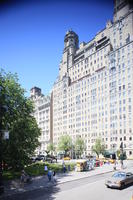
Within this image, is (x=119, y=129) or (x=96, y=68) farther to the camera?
(x=96, y=68)

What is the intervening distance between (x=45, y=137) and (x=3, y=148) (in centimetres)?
10874

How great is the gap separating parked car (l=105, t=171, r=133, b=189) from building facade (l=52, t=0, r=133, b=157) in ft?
194

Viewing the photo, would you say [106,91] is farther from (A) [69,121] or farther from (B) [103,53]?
(A) [69,121]

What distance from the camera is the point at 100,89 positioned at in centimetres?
9419

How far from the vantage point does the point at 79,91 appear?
106 m

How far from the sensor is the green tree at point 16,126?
26.2 meters

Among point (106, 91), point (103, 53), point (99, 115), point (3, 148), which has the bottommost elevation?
point (3, 148)

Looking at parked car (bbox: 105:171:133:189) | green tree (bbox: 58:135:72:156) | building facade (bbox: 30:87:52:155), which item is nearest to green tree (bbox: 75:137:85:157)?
green tree (bbox: 58:135:72:156)

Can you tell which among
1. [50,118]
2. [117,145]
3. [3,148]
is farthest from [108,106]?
[3,148]

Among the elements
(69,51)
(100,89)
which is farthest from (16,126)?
(69,51)

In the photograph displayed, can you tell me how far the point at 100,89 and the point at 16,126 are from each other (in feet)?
231

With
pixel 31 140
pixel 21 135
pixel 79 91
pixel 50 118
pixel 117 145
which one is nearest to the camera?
pixel 21 135

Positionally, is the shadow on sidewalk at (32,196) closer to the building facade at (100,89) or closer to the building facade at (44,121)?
the building facade at (100,89)

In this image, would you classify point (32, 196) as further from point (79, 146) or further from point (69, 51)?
point (69, 51)
